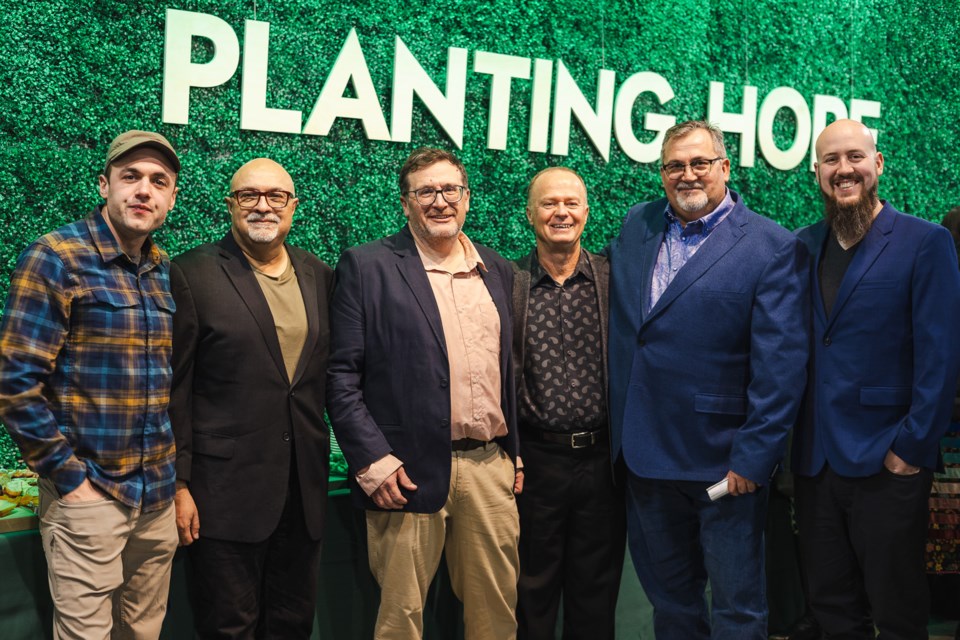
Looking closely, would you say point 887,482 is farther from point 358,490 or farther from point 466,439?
point 358,490

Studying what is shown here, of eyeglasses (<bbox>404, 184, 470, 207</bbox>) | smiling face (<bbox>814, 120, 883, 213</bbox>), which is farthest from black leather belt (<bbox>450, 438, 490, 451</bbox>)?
smiling face (<bbox>814, 120, 883, 213</bbox>)

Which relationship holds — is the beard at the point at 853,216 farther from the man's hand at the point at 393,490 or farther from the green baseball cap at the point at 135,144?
the green baseball cap at the point at 135,144

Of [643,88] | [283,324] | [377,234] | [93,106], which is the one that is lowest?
[283,324]

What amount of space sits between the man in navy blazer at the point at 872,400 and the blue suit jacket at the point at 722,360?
0.14 meters

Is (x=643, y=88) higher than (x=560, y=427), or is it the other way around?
(x=643, y=88)

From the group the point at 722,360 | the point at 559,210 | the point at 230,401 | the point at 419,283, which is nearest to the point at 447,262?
the point at 419,283

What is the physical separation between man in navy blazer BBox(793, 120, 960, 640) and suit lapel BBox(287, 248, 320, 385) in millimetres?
1601

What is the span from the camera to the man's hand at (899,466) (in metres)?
2.68

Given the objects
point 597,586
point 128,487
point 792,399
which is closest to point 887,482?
point 792,399

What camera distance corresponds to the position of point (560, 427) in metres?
3.02

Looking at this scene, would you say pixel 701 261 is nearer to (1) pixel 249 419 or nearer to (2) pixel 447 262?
(2) pixel 447 262

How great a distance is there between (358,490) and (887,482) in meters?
1.64

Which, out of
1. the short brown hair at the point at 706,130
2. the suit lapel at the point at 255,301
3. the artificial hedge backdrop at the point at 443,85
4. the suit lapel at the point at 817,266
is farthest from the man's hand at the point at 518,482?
the artificial hedge backdrop at the point at 443,85

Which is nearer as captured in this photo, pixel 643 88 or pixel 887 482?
pixel 887 482
